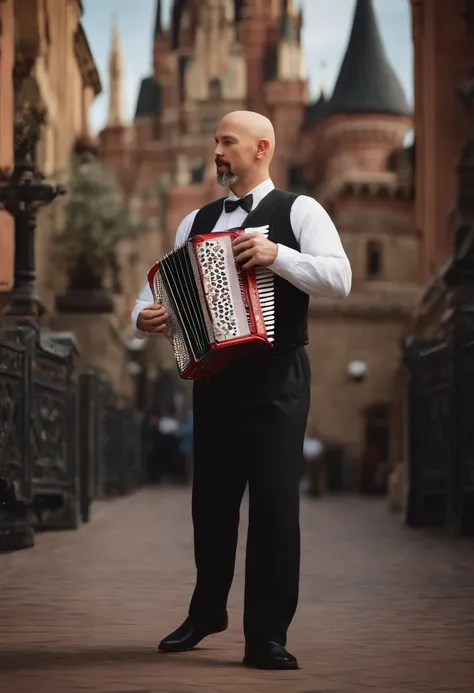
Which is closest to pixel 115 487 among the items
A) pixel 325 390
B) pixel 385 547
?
pixel 385 547

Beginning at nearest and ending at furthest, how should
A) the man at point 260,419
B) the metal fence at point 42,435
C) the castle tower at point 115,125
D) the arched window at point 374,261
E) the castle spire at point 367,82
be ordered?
the man at point 260,419, the metal fence at point 42,435, the arched window at point 374,261, the castle spire at point 367,82, the castle tower at point 115,125

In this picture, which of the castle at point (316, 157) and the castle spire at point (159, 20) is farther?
the castle spire at point (159, 20)

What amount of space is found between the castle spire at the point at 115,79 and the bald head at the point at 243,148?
143908mm

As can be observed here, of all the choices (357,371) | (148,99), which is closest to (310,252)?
(357,371)

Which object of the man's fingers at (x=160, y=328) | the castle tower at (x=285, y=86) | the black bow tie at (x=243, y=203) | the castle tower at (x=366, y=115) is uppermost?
the castle tower at (x=285, y=86)

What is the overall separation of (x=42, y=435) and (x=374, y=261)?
4468cm

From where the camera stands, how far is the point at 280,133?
346 feet

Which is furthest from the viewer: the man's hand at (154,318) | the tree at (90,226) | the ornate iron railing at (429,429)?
the tree at (90,226)

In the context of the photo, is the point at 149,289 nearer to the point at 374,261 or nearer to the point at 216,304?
the point at 216,304

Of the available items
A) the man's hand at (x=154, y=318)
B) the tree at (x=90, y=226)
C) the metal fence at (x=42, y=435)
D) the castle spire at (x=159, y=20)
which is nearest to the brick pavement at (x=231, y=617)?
the metal fence at (x=42, y=435)

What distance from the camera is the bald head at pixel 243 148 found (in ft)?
21.1

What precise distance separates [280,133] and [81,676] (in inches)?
3966

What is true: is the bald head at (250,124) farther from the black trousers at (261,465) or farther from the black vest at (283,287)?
the black trousers at (261,465)

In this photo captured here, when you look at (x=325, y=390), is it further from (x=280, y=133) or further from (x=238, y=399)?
(x=280, y=133)
